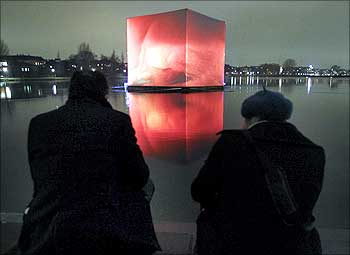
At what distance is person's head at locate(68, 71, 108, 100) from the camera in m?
1.06

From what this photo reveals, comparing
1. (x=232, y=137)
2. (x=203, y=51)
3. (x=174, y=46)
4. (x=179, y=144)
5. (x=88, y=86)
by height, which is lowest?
(x=179, y=144)

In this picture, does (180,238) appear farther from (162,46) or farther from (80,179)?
(162,46)

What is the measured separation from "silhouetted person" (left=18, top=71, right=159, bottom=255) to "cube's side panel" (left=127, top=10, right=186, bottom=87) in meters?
14.1

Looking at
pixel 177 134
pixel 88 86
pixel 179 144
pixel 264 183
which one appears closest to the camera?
pixel 264 183

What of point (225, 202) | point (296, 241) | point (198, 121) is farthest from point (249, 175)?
point (198, 121)

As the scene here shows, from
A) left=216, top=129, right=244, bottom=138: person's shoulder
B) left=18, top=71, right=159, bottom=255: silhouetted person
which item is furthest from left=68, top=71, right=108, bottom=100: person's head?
left=216, top=129, right=244, bottom=138: person's shoulder

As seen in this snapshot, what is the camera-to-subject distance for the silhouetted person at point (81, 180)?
0.95 meters

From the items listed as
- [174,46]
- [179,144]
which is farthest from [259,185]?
[174,46]

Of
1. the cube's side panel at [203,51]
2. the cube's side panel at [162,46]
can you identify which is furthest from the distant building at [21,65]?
the cube's side panel at [162,46]

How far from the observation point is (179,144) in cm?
455

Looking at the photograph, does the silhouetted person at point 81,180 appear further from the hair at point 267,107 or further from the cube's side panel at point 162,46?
the cube's side panel at point 162,46

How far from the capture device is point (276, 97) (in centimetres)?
102

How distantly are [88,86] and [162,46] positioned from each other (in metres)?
16.2

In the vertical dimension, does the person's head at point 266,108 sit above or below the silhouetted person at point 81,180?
above
